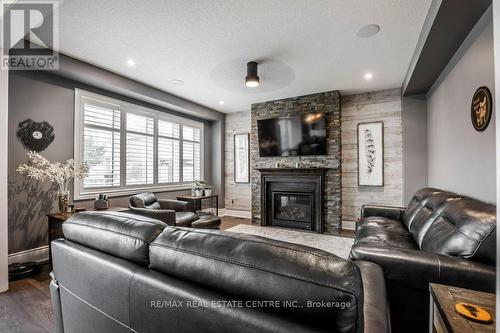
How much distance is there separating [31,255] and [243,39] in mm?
3788

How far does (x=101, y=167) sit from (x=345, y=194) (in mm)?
4495

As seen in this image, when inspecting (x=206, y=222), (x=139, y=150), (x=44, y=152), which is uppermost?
(x=139, y=150)

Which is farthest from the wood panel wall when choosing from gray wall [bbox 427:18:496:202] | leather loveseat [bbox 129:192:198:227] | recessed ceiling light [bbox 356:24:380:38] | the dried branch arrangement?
the dried branch arrangement

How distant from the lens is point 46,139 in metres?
3.18

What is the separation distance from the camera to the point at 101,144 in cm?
387

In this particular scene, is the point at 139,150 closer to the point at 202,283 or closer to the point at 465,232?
the point at 202,283

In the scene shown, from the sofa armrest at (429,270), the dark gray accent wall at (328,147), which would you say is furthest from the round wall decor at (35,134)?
the sofa armrest at (429,270)

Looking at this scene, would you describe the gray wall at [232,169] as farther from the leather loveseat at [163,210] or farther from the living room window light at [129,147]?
the leather loveseat at [163,210]

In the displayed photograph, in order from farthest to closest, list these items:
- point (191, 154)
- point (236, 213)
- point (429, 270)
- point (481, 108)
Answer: point (236, 213) → point (191, 154) → point (481, 108) → point (429, 270)

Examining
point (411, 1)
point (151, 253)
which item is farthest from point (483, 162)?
point (151, 253)

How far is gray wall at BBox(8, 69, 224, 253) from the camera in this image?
291cm

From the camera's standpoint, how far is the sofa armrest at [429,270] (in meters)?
1.28

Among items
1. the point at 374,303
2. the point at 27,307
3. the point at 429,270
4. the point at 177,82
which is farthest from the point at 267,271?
the point at 177,82

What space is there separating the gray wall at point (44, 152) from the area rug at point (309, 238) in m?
2.98
